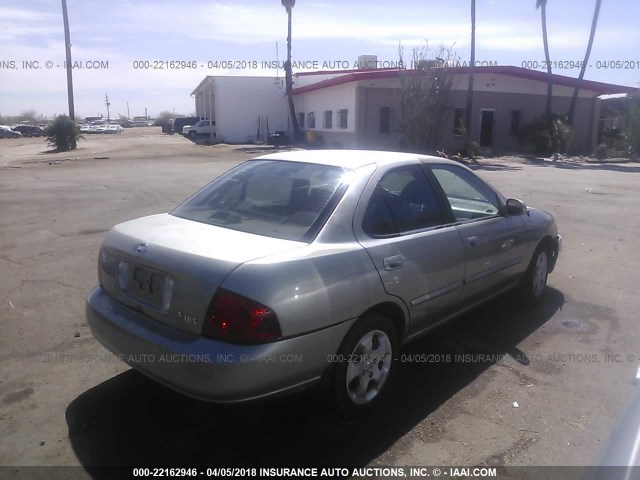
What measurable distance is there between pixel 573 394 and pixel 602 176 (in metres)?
18.5

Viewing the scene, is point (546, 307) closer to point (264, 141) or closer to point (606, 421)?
point (606, 421)

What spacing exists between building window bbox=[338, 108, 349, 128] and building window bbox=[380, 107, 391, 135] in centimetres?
204

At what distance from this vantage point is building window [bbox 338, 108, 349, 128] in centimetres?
3051

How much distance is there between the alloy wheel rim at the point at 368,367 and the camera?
341cm

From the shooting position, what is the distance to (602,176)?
2006cm

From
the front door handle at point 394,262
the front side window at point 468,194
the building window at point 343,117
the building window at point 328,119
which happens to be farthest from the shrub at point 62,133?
the front door handle at point 394,262

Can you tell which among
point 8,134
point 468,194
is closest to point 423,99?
point 468,194

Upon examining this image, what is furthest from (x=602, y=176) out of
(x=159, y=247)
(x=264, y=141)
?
(x=264, y=141)

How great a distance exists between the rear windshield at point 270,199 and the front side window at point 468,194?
4.31ft

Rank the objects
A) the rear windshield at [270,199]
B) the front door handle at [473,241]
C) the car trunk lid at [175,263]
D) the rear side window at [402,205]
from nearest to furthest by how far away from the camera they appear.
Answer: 1. the car trunk lid at [175,263]
2. the rear windshield at [270,199]
3. the rear side window at [402,205]
4. the front door handle at [473,241]

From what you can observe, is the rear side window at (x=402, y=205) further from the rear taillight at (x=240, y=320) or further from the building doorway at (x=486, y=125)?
the building doorway at (x=486, y=125)

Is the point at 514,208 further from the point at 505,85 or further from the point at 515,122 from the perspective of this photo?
the point at 515,122

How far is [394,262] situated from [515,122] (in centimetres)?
3230

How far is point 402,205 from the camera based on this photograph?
13.0ft
